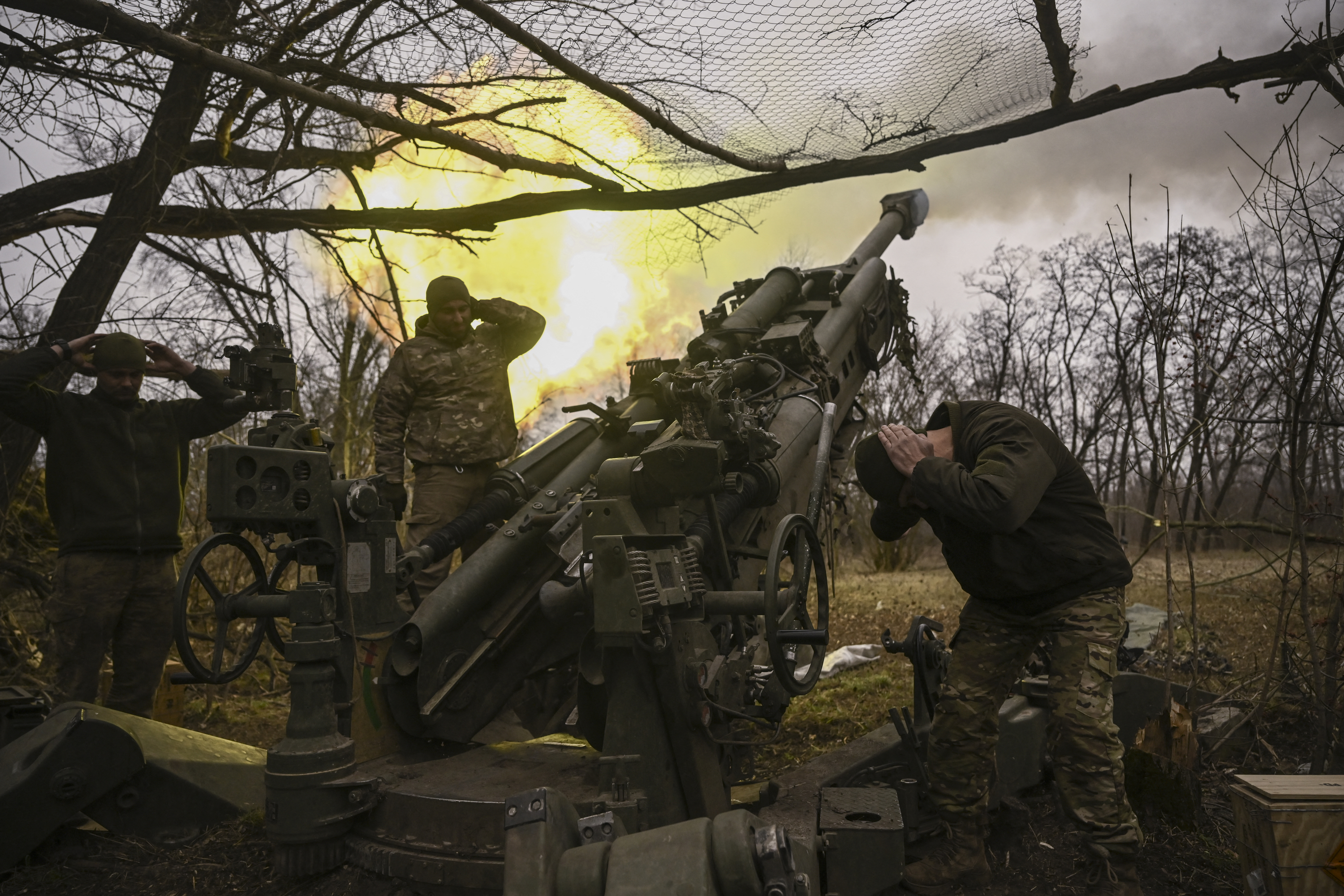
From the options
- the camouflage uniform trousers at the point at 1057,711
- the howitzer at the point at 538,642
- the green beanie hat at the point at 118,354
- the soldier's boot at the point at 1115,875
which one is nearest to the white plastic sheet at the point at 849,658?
the howitzer at the point at 538,642

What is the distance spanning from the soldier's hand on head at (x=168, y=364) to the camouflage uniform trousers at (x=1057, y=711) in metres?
4.16

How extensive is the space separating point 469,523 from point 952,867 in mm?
2640

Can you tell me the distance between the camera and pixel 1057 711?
3543 millimetres

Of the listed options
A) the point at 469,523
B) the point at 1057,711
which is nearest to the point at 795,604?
the point at 1057,711

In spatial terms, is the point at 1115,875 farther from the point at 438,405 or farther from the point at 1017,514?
the point at 438,405

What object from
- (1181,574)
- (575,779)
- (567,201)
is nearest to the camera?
(575,779)

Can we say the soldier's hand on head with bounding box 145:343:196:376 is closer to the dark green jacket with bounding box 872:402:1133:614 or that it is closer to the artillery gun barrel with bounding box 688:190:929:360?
the artillery gun barrel with bounding box 688:190:929:360

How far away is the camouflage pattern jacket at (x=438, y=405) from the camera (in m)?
5.34

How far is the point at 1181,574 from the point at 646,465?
13.8 m

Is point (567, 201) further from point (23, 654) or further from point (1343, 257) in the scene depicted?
point (23, 654)

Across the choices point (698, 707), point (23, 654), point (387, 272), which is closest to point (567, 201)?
point (387, 272)

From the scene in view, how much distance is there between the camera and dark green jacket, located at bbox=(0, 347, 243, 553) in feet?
15.8

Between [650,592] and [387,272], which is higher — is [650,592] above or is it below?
below

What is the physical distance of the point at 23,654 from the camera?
6188 mm
